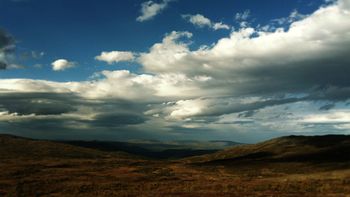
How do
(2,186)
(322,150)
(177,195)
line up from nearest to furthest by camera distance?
(177,195)
(2,186)
(322,150)

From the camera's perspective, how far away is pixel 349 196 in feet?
144

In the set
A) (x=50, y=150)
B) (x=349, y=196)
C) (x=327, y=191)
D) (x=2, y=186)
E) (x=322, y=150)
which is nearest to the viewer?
(x=349, y=196)

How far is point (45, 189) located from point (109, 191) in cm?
993

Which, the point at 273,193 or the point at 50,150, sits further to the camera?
the point at 50,150

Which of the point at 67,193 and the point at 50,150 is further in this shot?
the point at 50,150

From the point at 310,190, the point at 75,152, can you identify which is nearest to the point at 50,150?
the point at 75,152

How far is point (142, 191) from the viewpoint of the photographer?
169 feet

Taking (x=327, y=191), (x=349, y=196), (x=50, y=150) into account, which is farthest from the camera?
(x=50, y=150)

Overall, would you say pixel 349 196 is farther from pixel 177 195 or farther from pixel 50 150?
pixel 50 150

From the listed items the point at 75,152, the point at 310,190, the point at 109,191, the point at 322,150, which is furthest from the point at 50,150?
the point at 310,190

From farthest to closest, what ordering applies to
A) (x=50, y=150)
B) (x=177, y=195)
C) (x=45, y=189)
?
(x=50, y=150)
(x=45, y=189)
(x=177, y=195)

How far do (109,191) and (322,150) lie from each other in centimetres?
11787

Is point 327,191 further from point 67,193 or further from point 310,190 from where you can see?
point 67,193

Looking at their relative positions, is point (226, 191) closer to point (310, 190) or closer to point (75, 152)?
point (310, 190)
